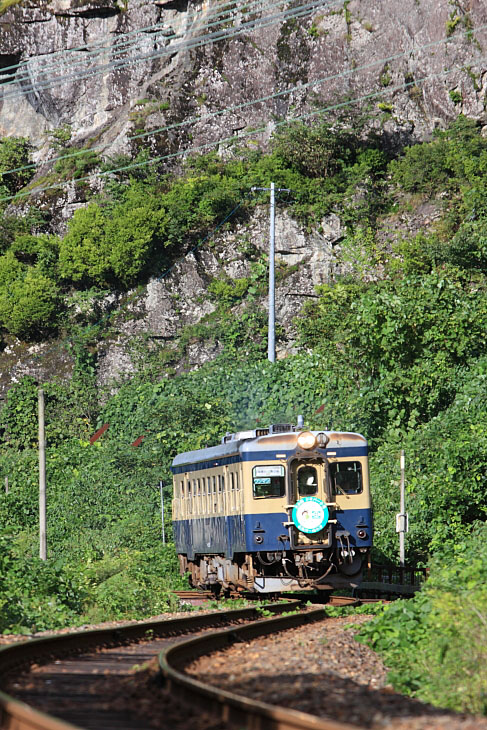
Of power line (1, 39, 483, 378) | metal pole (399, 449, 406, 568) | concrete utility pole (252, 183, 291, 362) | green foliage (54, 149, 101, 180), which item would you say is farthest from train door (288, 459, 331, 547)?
green foliage (54, 149, 101, 180)

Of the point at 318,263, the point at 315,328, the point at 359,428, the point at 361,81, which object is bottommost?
the point at 359,428

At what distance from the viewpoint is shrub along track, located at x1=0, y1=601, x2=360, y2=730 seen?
23.3ft

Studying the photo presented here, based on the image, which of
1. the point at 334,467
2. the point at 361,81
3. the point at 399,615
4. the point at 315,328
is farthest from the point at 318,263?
the point at 399,615

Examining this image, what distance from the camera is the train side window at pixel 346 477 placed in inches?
780

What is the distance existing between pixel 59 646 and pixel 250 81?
4990cm

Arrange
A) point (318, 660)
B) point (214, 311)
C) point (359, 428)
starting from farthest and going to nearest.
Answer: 1. point (214, 311)
2. point (359, 428)
3. point (318, 660)

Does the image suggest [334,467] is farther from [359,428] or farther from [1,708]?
[1,708]

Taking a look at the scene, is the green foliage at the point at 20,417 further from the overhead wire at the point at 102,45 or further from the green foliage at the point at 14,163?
the overhead wire at the point at 102,45

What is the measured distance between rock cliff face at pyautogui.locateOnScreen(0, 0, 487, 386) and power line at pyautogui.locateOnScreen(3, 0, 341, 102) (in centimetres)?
8

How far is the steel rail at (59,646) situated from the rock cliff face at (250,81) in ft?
113

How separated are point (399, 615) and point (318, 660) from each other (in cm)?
228

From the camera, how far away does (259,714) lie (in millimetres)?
7074

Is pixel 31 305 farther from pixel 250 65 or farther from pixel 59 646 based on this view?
pixel 59 646

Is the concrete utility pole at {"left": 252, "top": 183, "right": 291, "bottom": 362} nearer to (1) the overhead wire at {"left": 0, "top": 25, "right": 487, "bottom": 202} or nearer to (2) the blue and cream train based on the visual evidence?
(1) the overhead wire at {"left": 0, "top": 25, "right": 487, "bottom": 202}
